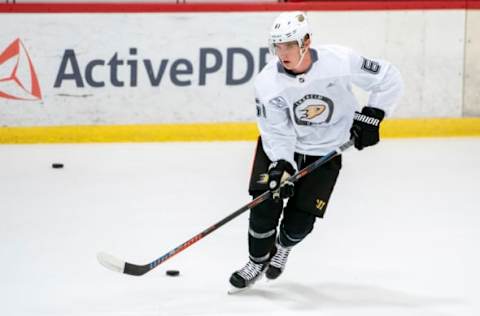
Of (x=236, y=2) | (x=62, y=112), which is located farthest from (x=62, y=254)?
(x=236, y=2)

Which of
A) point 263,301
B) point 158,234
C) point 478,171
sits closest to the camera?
point 263,301

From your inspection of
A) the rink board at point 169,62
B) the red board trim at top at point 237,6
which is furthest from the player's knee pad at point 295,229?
the red board trim at top at point 237,6

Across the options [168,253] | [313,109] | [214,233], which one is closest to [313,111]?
[313,109]

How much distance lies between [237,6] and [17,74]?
1530 millimetres

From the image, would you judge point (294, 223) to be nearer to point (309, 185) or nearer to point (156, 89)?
point (309, 185)

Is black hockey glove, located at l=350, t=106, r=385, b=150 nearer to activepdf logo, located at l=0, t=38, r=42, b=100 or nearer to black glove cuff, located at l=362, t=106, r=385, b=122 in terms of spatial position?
black glove cuff, located at l=362, t=106, r=385, b=122

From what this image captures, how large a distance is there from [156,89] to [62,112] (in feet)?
2.11

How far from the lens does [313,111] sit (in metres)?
4.10

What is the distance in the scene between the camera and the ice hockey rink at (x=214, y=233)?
413 cm

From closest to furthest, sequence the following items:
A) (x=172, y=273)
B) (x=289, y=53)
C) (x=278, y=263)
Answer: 1. (x=289, y=53)
2. (x=278, y=263)
3. (x=172, y=273)

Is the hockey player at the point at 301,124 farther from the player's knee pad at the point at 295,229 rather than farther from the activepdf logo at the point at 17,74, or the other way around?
the activepdf logo at the point at 17,74

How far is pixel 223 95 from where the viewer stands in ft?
24.3

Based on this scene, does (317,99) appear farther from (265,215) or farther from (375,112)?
(265,215)

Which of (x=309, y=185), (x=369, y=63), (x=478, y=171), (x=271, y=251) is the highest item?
(x=369, y=63)
